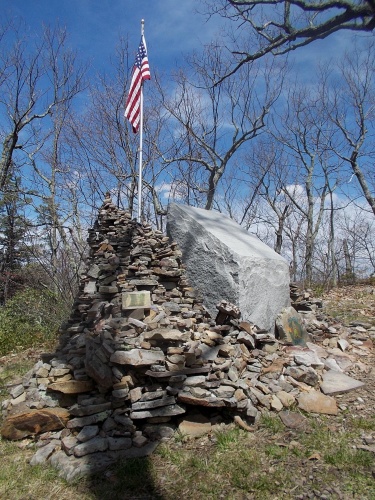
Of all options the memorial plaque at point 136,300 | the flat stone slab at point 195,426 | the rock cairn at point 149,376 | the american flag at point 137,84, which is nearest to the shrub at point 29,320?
the rock cairn at point 149,376

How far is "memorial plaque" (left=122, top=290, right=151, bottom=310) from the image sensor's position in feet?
12.6

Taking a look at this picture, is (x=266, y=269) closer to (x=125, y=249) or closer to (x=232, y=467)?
(x=125, y=249)

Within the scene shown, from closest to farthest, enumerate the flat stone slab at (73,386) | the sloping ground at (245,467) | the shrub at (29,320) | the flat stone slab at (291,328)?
the sloping ground at (245,467) → the flat stone slab at (73,386) → the flat stone slab at (291,328) → the shrub at (29,320)

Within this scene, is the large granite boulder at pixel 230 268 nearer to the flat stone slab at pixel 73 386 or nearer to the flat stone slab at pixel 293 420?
the flat stone slab at pixel 293 420

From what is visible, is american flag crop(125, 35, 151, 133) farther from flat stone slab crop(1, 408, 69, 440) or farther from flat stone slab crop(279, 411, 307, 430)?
flat stone slab crop(279, 411, 307, 430)

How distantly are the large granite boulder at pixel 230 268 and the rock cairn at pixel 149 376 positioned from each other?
0.21 meters

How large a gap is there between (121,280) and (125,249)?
0.64m

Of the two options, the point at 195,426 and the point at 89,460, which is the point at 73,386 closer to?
the point at 89,460

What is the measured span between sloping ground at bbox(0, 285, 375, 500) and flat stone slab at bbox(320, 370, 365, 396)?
276mm

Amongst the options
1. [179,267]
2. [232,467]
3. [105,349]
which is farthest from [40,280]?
[232,467]

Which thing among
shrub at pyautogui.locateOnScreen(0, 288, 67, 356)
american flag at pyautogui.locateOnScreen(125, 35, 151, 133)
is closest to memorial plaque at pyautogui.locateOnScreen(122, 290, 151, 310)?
shrub at pyautogui.locateOnScreen(0, 288, 67, 356)

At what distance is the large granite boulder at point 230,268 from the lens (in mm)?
4348

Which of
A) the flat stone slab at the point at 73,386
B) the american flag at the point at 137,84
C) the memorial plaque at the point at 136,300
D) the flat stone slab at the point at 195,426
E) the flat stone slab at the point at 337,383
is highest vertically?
the american flag at the point at 137,84

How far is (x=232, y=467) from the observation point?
2.58m
